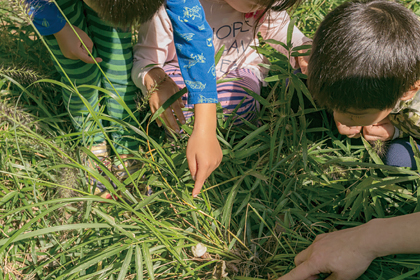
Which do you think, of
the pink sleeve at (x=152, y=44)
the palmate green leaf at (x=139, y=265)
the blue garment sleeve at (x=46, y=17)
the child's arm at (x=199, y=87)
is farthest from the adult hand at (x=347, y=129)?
the blue garment sleeve at (x=46, y=17)

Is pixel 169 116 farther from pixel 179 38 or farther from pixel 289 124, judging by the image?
pixel 289 124

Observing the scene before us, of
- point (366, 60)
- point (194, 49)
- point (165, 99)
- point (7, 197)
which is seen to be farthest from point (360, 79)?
point (7, 197)

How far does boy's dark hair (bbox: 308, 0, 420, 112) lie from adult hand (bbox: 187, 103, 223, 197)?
1.45ft

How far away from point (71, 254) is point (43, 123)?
671 millimetres

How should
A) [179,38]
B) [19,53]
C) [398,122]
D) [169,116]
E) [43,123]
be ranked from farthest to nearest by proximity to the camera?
[19,53]
[43,123]
[398,122]
[169,116]
[179,38]

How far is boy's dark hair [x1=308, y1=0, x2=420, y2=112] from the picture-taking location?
1075 mm

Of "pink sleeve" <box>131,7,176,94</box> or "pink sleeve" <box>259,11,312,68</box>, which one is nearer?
"pink sleeve" <box>131,7,176,94</box>

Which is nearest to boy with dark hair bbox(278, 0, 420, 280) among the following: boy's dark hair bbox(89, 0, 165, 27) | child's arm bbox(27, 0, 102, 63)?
boy's dark hair bbox(89, 0, 165, 27)

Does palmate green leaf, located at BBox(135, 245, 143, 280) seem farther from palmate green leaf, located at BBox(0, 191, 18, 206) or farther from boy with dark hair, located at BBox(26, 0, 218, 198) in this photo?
palmate green leaf, located at BBox(0, 191, 18, 206)

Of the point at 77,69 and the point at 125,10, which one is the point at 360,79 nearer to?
the point at 125,10

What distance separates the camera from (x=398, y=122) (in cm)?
138

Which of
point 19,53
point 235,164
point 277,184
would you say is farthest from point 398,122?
point 19,53

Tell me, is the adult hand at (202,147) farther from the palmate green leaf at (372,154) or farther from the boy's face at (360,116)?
the palmate green leaf at (372,154)

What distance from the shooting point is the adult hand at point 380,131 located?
1.40m
